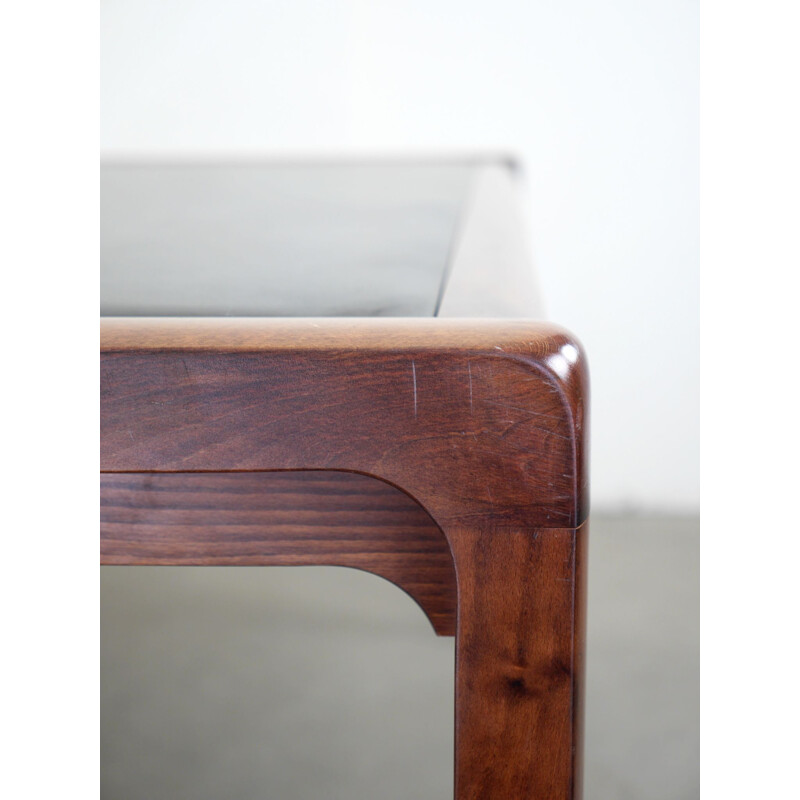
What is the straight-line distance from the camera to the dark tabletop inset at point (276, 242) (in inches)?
12.6

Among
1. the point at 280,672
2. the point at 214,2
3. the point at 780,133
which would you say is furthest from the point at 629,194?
the point at 780,133

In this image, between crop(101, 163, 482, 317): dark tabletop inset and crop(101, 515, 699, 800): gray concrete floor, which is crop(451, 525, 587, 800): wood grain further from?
crop(101, 515, 699, 800): gray concrete floor

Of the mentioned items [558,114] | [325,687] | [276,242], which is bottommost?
[325,687]

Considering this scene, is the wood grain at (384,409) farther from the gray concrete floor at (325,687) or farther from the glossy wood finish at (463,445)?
the gray concrete floor at (325,687)

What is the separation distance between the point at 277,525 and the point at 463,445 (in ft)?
0.38

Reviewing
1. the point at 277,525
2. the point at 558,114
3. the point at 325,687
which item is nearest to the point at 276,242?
the point at 277,525

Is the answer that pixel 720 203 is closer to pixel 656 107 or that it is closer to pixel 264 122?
pixel 656 107

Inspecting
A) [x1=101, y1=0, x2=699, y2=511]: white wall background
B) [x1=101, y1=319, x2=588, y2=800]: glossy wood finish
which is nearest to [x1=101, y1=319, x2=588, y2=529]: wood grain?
[x1=101, y1=319, x2=588, y2=800]: glossy wood finish

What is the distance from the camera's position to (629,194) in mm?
1429

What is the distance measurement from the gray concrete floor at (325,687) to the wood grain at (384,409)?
0.46 m

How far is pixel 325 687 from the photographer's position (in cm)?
77

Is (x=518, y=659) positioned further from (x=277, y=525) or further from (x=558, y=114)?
(x=558, y=114)

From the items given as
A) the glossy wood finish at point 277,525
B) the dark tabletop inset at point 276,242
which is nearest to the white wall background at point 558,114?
the dark tabletop inset at point 276,242
